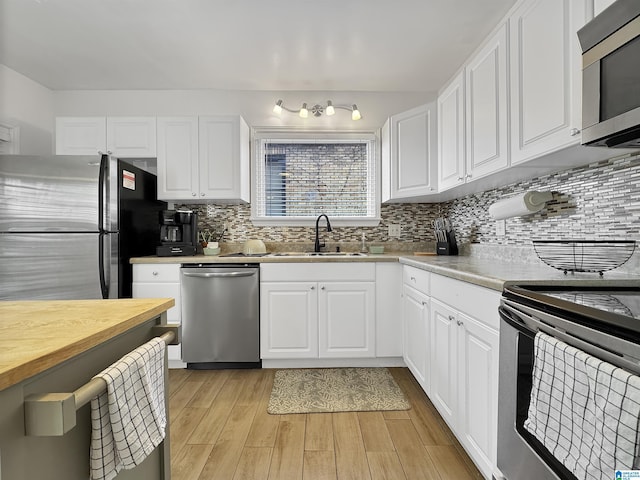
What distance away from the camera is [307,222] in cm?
343

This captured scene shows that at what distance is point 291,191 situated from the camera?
3.47 m

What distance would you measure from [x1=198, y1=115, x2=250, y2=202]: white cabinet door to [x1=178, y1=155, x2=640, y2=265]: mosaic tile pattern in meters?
0.37

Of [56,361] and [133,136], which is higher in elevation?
[133,136]

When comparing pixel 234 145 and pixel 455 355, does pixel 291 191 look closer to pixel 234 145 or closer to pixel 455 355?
pixel 234 145

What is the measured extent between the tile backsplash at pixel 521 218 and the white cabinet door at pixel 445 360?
749 mm

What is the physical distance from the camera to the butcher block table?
0.54m

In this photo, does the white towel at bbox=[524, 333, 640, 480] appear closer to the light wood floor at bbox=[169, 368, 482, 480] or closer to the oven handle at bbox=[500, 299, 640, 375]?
the oven handle at bbox=[500, 299, 640, 375]

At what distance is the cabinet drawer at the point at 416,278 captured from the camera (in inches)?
84.2

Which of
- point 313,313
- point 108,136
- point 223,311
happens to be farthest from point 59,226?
point 313,313

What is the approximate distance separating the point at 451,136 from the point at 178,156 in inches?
87.3

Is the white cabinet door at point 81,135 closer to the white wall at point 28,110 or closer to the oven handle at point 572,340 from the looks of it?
the white wall at point 28,110

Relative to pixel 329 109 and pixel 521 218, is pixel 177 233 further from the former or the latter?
pixel 521 218

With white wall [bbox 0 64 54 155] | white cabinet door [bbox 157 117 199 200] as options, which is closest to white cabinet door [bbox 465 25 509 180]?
white cabinet door [bbox 157 117 199 200]

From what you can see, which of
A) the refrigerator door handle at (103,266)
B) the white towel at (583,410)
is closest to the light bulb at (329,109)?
the refrigerator door handle at (103,266)
